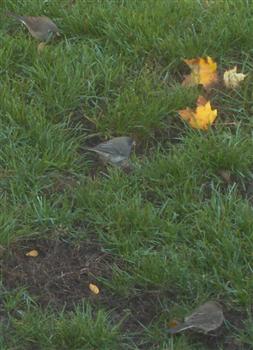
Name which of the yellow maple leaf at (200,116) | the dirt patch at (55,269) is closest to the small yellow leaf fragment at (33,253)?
the dirt patch at (55,269)

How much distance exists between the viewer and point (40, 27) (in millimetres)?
4410

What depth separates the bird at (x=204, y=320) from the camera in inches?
127

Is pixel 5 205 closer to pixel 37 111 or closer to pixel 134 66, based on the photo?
pixel 37 111

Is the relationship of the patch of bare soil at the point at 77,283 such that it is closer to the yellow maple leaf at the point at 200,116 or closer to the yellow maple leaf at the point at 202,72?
the yellow maple leaf at the point at 200,116

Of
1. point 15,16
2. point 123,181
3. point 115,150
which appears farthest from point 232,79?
point 15,16

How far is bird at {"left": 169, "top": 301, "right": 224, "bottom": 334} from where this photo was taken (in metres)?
3.22

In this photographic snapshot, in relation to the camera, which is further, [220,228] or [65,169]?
[65,169]

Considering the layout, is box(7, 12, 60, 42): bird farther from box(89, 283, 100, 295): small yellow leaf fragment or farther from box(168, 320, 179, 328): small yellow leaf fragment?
box(168, 320, 179, 328): small yellow leaf fragment

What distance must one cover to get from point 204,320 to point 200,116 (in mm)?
1091

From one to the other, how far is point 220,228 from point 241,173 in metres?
0.36

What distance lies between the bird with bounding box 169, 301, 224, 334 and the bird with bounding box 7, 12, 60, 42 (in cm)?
171

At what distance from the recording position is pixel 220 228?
3.52 m

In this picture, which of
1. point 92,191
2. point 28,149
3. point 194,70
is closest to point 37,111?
point 28,149

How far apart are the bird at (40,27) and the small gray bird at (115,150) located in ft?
2.48
